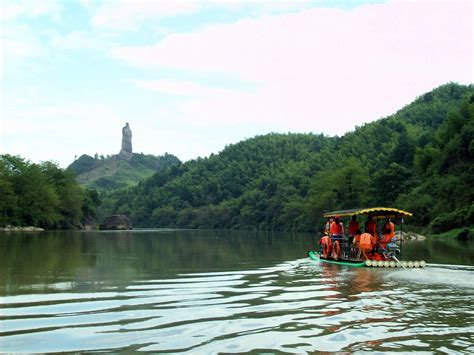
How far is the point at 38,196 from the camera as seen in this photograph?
96.5 meters

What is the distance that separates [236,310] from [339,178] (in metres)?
84.4

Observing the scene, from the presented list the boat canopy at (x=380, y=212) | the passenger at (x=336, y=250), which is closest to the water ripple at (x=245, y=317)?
the boat canopy at (x=380, y=212)

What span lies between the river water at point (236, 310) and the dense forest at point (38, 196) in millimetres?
73808

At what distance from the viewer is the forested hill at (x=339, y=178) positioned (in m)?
74.1

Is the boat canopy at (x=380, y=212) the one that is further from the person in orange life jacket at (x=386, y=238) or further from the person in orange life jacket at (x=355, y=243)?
the person in orange life jacket at (x=355, y=243)

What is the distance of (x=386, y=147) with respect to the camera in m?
124

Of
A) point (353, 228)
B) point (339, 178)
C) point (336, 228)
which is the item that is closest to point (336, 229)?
point (336, 228)

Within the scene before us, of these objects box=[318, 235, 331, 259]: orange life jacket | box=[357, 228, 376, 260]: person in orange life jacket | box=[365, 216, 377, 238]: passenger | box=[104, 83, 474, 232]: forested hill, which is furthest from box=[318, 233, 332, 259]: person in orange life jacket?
box=[104, 83, 474, 232]: forested hill

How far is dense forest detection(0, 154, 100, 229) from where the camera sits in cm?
9106

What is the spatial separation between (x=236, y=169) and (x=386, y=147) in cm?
6791

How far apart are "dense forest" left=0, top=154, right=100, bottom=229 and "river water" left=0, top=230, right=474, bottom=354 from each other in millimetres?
73808

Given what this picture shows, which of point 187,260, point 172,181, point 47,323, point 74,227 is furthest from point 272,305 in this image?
point 172,181

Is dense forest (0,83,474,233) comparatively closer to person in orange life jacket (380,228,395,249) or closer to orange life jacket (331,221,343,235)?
orange life jacket (331,221,343,235)

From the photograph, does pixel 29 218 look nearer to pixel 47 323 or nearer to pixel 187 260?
pixel 187 260
